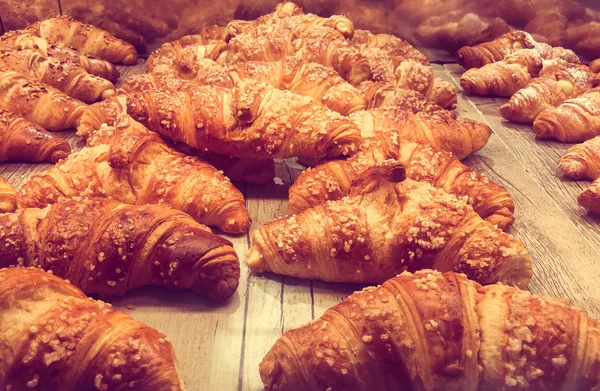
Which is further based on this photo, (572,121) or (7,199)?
(572,121)

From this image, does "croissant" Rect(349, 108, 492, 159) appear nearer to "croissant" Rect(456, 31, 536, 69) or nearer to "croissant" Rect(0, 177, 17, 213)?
"croissant" Rect(456, 31, 536, 69)

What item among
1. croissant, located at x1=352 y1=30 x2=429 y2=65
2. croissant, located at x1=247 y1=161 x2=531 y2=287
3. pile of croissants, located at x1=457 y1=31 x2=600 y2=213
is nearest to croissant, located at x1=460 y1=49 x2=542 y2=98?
pile of croissants, located at x1=457 y1=31 x2=600 y2=213

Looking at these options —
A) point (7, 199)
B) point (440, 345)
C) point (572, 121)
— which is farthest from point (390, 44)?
point (440, 345)

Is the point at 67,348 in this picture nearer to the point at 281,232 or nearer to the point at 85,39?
the point at 281,232

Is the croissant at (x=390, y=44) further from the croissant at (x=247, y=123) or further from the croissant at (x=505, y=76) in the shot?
the croissant at (x=247, y=123)

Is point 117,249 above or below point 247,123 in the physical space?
below

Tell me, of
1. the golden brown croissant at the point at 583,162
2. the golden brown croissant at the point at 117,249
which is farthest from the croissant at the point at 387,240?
the golden brown croissant at the point at 583,162

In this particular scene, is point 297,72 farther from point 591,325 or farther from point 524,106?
point 591,325
